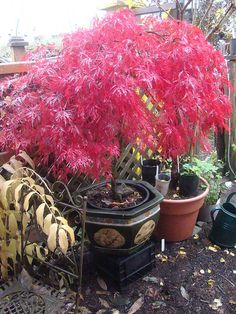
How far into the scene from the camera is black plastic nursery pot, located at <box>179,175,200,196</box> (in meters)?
2.19

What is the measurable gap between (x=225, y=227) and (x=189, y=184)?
42 cm

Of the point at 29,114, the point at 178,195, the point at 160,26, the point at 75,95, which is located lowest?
the point at 178,195

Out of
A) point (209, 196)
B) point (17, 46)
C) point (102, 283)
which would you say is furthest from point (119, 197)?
point (17, 46)

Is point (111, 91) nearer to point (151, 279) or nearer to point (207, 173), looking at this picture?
point (151, 279)

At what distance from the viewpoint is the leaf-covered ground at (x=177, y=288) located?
5.53 ft

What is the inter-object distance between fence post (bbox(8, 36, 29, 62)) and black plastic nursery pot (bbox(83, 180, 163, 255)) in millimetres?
1320

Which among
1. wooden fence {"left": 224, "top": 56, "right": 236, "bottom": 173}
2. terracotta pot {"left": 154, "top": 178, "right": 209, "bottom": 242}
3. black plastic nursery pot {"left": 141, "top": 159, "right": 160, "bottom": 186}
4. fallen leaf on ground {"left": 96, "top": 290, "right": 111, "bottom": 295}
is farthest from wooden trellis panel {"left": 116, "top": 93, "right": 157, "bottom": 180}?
wooden fence {"left": 224, "top": 56, "right": 236, "bottom": 173}

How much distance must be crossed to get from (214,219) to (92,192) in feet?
3.44

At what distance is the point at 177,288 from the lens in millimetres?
1821

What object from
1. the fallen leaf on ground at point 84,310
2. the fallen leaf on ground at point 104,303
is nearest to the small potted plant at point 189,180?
the fallen leaf on ground at point 104,303

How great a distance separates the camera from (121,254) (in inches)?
68.9

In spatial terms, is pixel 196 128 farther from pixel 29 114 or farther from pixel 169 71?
pixel 29 114

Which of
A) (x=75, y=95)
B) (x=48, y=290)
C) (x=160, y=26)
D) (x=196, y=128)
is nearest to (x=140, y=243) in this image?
(x=48, y=290)

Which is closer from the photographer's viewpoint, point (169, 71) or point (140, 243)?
point (169, 71)
